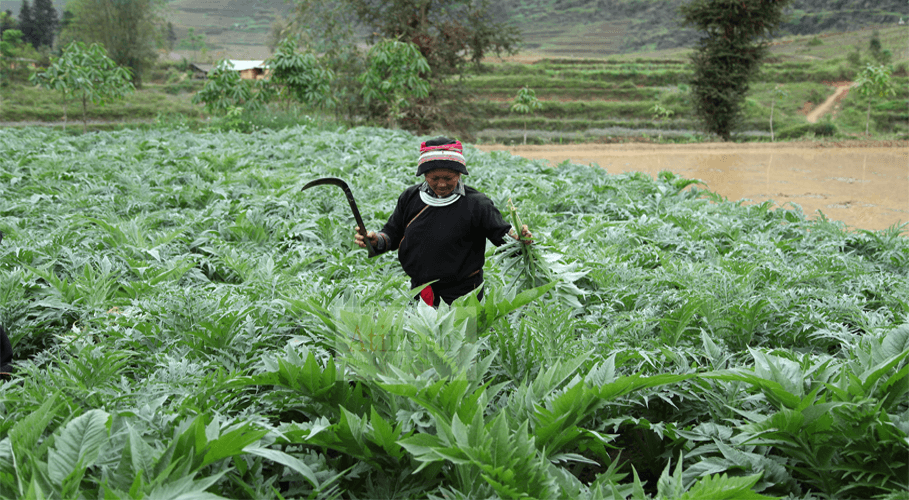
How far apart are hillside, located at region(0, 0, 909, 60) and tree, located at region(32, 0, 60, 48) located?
13.0 metres

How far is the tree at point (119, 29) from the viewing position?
57781mm

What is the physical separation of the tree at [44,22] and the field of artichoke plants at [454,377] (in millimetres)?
81386

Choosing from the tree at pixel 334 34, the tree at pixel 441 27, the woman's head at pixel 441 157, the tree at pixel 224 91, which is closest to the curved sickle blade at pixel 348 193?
the woman's head at pixel 441 157

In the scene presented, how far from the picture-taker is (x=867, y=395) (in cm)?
204

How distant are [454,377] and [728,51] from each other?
34.8m

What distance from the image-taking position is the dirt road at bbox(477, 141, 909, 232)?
12172 mm

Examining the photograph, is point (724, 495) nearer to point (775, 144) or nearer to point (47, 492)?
point (47, 492)

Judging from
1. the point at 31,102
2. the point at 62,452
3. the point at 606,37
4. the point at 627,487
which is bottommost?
the point at 627,487

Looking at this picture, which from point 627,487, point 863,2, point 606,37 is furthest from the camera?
point 606,37

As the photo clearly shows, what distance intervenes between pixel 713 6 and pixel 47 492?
120 feet

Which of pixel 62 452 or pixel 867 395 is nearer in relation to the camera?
pixel 62 452

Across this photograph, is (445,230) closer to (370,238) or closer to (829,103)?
(370,238)

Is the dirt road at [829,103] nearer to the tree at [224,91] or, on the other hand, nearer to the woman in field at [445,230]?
the tree at [224,91]

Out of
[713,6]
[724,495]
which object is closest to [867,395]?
[724,495]
